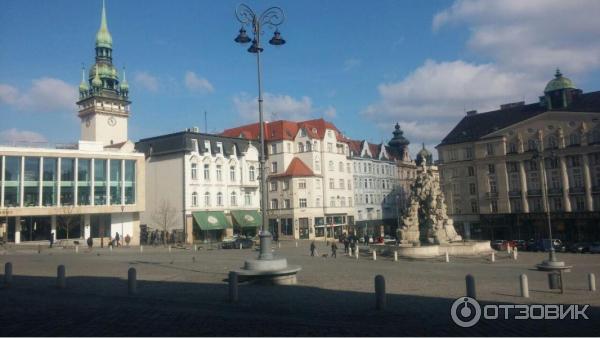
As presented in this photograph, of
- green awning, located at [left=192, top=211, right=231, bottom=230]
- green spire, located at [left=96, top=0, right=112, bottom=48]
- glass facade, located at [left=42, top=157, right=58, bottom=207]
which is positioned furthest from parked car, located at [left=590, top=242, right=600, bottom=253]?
green spire, located at [left=96, top=0, right=112, bottom=48]

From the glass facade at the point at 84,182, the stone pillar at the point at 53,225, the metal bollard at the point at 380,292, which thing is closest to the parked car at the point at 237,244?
the glass facade at the point at 84,182

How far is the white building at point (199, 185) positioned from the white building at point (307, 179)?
4.11 metres

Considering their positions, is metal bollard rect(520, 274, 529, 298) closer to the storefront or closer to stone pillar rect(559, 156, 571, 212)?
the storefront

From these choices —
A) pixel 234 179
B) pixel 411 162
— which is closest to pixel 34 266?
pixel 234 179

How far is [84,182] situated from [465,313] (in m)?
48.6

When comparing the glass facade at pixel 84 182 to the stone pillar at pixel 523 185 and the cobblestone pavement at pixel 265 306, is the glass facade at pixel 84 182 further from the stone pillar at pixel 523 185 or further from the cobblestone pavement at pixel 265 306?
the stone pillar at pixel 523 185

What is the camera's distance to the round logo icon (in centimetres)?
1091

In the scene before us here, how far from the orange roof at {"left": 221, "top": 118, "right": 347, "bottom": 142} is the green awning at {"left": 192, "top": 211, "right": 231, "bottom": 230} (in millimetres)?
15001

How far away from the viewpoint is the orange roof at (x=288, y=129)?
69.8 m

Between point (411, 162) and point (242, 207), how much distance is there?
45609mm

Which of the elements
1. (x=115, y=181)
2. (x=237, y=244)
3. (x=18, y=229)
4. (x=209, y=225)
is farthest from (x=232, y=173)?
(x=18, y=229)

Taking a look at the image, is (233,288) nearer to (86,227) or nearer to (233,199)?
(86,227)

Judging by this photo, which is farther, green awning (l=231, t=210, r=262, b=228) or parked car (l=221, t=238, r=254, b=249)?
green awning (l=231, t=210, r=262, b=228)

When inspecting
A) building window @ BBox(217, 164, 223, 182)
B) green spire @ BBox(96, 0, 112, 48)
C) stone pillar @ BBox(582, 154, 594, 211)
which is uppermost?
green spire @ BBox(96, 0, 112, 48)
